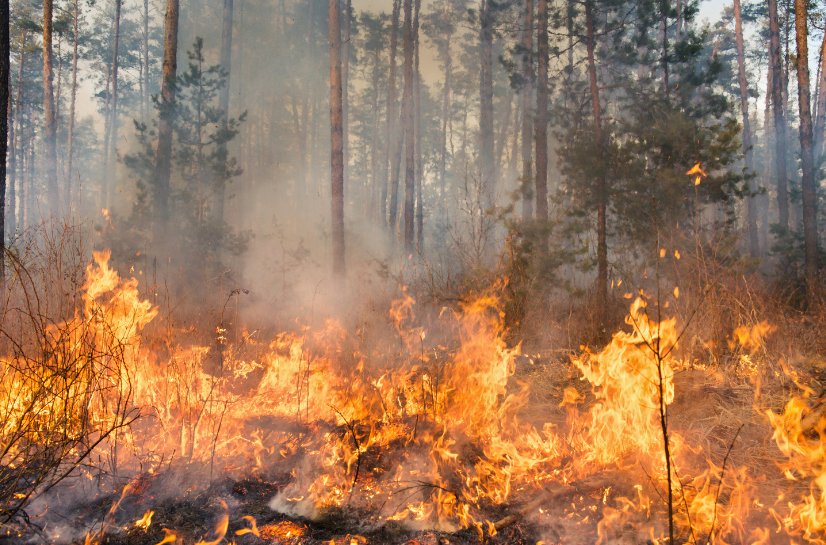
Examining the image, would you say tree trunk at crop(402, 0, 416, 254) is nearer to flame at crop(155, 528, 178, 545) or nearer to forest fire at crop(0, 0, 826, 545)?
forest fire at crop(0, 0, 826, 545)

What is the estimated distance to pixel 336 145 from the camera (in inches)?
492

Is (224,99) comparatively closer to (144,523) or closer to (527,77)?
(527,77)

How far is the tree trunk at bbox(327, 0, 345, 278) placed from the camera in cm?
1232

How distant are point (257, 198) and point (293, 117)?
23.7 ft

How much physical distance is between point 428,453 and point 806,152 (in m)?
13.4

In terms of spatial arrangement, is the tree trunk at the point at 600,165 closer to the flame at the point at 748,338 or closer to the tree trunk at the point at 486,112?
the flame at the point at 748,338

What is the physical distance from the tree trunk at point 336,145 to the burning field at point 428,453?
271 inches

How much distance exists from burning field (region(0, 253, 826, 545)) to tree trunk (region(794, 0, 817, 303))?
7.85m

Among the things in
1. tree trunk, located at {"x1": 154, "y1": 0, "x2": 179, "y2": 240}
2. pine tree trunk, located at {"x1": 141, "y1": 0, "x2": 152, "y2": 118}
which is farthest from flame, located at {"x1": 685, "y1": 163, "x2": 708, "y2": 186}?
pine tree trunk, located at {"x1": 141, "y1": 0, "x2": 152, "y2": 118}

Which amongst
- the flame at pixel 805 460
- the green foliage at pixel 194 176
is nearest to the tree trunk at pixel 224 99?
the green foliage at pixel 194 176

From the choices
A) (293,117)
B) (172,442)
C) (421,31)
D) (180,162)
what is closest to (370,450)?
(172,442)

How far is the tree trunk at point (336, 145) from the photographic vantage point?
12320 millimetres

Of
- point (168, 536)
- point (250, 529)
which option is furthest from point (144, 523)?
point (250, 529)

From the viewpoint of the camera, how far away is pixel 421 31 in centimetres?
2642
